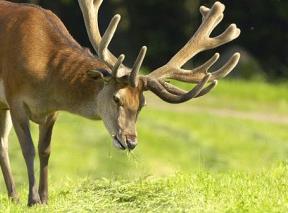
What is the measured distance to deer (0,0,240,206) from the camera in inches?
382

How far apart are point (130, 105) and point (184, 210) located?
1.17 metres

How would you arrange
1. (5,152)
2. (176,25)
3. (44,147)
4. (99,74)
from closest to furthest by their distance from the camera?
(99,74), (44,147), (5,152), (176,25)

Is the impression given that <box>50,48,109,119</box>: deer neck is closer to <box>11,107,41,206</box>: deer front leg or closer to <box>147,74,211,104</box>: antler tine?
<box>11,107,41,206</box>: deer front leg

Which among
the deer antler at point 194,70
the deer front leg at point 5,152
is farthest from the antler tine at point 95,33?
the deer front leg at point 5,152

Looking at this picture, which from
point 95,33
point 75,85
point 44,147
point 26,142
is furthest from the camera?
point 44,147

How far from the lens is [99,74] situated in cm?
990

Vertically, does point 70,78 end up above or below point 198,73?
below

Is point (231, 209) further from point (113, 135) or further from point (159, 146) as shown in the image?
point (159, 146)

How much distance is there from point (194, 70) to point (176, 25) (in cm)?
2527

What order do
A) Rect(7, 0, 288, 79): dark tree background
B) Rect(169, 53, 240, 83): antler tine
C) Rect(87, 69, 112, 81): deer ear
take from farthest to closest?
Rect(7, 0, 288, 79): dark tree background, Rect(169, 53, 240, 83): antler tine, Rect(87, 69, 112, 81): deer ear

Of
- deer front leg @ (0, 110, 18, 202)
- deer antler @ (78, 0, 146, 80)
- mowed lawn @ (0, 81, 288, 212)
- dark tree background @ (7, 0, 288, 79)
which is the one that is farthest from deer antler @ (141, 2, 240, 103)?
dark tree background @ (7, 0, 288, 79)

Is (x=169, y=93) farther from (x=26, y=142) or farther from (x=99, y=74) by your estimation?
(x=26, y=142)

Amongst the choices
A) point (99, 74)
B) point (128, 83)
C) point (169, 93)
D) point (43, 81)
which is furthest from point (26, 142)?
point (169, 93)

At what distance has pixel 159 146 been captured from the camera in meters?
19.0
